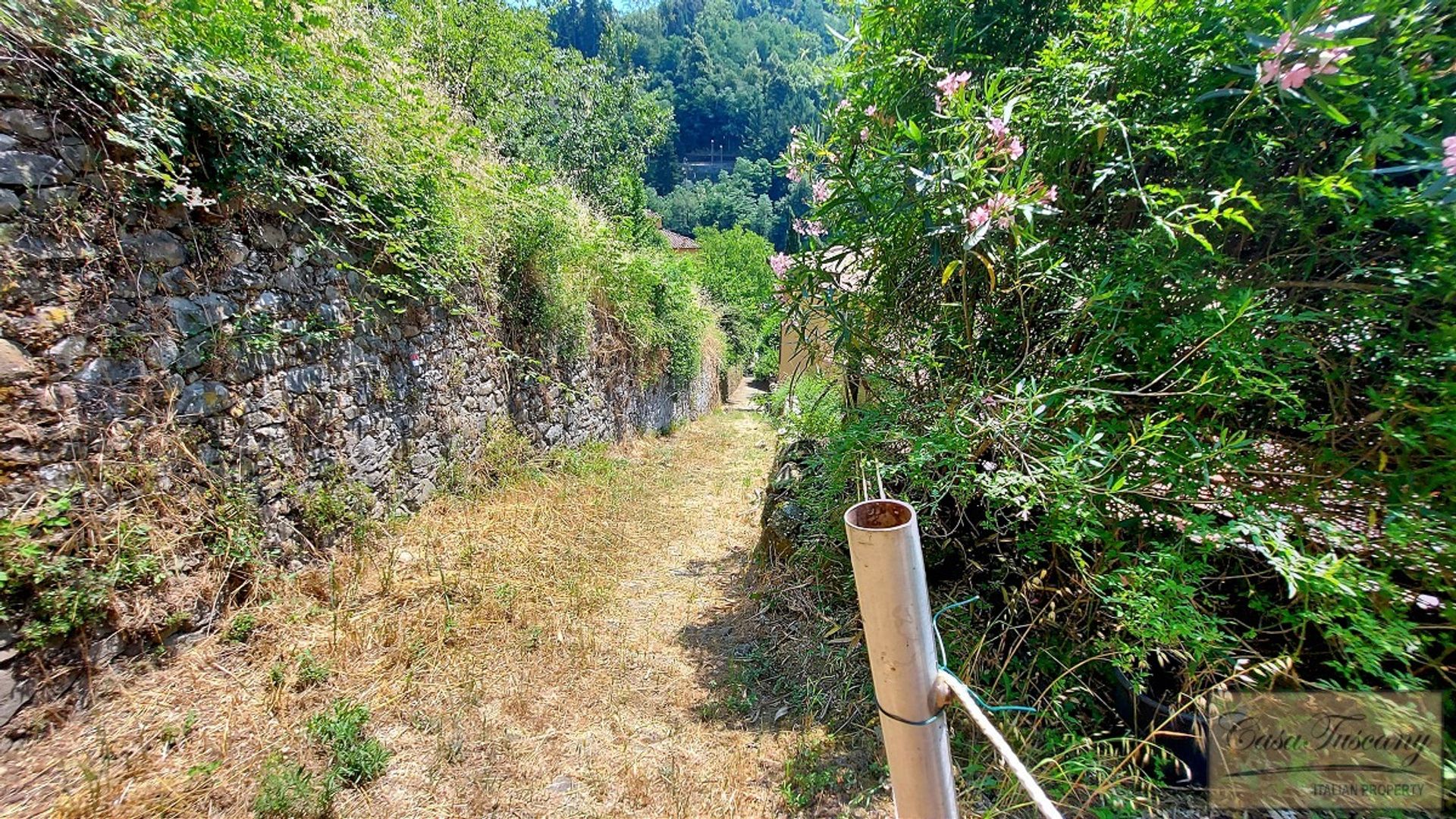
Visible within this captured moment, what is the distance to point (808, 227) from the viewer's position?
3.17m

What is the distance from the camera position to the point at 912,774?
0.89m

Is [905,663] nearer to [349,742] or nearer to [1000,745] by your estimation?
[1000,745]

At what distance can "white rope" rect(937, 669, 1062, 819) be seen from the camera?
0.73 metres

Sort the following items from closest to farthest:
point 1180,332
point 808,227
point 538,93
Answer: point 1180,332 < point 808,227 < point 538,93

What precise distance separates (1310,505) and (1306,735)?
0.79 meters

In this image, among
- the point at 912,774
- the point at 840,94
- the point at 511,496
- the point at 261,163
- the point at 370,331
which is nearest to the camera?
the point at 912,774

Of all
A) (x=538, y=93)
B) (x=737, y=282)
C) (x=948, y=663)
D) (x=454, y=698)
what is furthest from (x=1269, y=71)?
(x=737, y=282)

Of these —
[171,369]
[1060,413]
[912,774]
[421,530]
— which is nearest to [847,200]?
[1060,413]

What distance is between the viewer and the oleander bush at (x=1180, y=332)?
5.05ft

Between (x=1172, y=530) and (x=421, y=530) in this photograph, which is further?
A: (x=421, y=530)

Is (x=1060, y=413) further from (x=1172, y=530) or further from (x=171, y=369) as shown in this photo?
(x=171, y=369)

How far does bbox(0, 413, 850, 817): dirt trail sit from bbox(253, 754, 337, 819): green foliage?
0.05 m

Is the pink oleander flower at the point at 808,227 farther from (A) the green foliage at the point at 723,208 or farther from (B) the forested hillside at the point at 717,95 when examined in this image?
(A) the green foliage at the point at 723,208

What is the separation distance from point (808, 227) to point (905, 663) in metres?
2.79
